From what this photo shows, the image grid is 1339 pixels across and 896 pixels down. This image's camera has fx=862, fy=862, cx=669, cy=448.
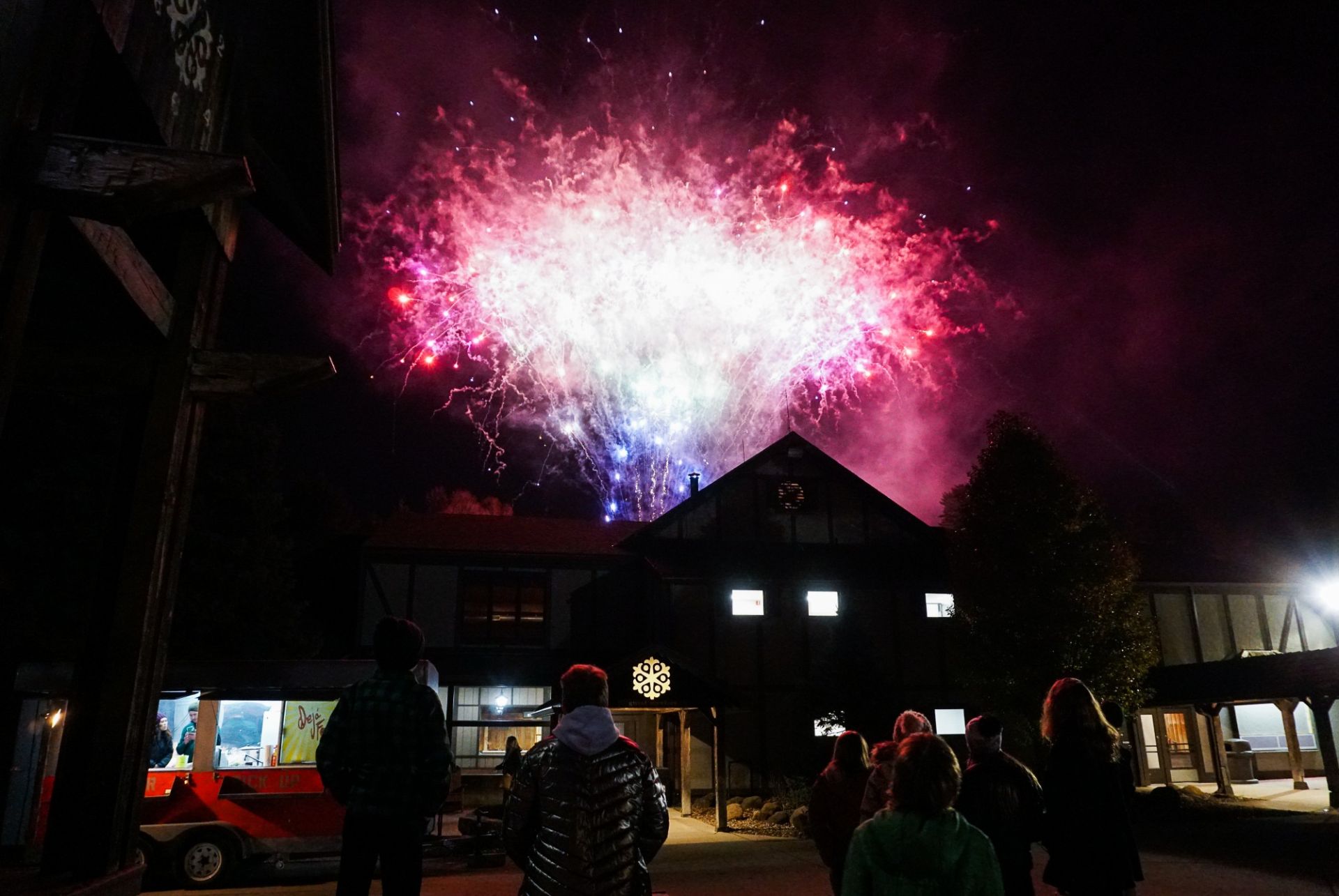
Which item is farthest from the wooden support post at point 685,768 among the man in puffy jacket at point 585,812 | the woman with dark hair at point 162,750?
the man in puffy jacket at point 585,812

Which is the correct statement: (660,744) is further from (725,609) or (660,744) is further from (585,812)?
(585,812)

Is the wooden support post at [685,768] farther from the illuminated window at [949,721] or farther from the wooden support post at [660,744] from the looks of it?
the illuminated window at [949,721]

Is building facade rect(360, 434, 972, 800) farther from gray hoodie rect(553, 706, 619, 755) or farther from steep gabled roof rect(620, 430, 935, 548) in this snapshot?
gray hoodie rect(553, 706, 619, 755)

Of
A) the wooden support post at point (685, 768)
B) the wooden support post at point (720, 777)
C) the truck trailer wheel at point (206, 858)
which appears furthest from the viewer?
the wooden support post at point (685, 768)

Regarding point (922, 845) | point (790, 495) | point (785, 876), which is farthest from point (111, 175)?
point (790, 495)

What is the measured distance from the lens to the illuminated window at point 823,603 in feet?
69.6

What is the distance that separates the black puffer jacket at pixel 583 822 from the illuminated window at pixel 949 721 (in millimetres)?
19575

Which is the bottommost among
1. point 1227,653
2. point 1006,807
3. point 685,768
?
point 685,768

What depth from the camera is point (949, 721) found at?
70.0 ft

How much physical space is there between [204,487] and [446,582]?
7.81 metres

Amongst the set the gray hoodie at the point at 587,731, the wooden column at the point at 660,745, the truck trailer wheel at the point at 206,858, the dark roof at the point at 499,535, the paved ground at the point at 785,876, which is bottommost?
the paved ground at the point at 785,876

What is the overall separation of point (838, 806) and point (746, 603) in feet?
49.9

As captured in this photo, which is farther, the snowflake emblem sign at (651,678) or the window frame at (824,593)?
the window frame at (824,593)

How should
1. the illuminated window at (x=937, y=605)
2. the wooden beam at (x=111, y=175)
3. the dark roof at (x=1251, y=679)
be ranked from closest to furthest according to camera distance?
the wooden beam at (x=111, y=175)
the dark roof at (x=1251, y=679)
the illuminated window at (x=937, y=605)
